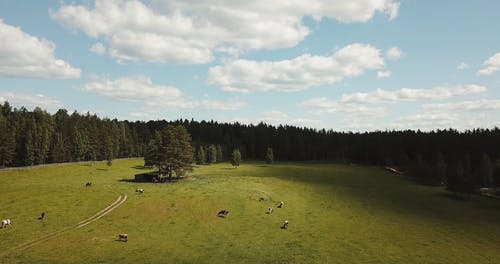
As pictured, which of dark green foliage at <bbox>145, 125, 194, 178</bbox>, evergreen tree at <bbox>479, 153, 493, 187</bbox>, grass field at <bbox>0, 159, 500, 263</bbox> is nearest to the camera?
grass field at <bbox>0, 159, 500, 263</bbox>

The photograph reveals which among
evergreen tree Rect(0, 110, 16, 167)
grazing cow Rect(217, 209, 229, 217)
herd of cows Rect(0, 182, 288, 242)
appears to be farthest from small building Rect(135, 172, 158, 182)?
evergreen tree Rect(0, 110, 16, 167)

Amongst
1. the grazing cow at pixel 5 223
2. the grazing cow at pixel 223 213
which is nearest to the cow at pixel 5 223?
the grazing cow at pixel 5 223

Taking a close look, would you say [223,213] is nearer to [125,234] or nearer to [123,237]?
[125,234]

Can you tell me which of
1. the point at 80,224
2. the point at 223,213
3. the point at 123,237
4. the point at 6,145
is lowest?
the point at 123,237

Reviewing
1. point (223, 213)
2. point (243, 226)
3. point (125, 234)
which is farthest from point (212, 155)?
point (125, 234)

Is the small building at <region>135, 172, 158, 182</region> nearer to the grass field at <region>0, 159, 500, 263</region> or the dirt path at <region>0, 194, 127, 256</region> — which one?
the grass field at <region>0, 159, 500, 263</region>

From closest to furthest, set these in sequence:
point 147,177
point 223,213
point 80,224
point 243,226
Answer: point 80,224, point 243,226, point 223,213, point 147,177

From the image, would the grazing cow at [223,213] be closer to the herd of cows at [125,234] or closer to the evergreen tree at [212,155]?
the herd of cows at [125,234]

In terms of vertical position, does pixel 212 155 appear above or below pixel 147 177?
above

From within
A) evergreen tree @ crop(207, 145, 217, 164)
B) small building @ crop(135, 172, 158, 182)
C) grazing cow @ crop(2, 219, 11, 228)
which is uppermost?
evergreen tree @ crop(207, 145, 217, 164)
